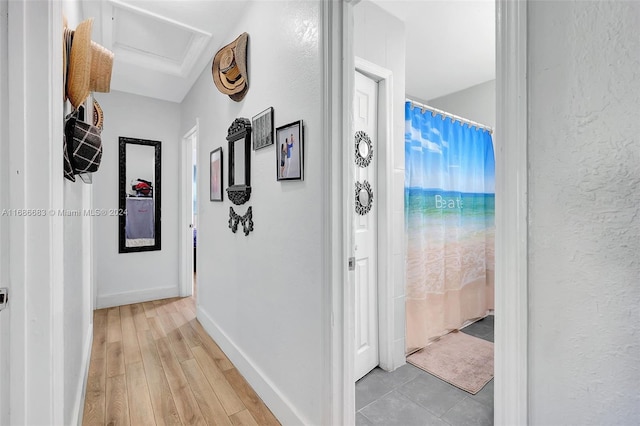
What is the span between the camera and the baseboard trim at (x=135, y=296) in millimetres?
3449

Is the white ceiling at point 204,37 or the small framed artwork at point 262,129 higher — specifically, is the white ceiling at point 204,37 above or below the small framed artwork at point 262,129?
above

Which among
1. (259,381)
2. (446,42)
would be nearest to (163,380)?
(259,381)

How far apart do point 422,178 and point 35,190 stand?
228 cm

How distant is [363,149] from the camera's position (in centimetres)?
202

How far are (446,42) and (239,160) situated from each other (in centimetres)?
210

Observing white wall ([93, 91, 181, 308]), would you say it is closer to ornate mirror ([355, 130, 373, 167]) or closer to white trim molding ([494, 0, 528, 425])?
ornate mirror ([355, 130, 373, 167])

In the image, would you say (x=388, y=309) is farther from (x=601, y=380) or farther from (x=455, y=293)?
(x=601, y=380)

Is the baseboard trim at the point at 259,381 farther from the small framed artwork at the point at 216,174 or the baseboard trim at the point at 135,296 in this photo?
the baseboard trim at the point at 135,296

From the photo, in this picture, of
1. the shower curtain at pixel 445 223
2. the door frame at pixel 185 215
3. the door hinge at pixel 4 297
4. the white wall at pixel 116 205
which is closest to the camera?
the door hinge at pixel 4 297

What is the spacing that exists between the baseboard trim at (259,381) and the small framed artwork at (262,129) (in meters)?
1.43

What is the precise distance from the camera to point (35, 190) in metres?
0.88

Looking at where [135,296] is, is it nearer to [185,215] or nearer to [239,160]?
[185,215]

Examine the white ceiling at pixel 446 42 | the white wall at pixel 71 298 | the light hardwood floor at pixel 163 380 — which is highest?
the white ceiling at pixel 446 42

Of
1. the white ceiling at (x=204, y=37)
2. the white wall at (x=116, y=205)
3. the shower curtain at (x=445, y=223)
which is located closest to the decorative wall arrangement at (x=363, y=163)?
the shower curtain at (x=445, y=223)
